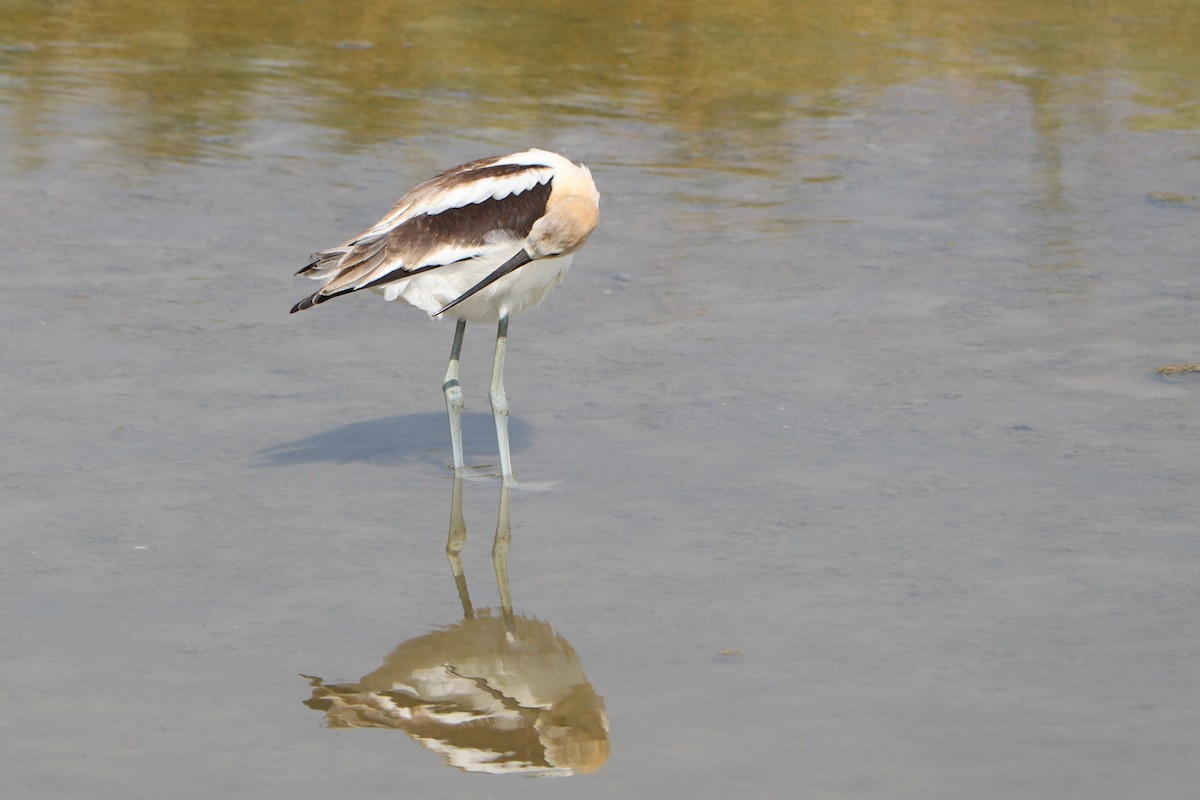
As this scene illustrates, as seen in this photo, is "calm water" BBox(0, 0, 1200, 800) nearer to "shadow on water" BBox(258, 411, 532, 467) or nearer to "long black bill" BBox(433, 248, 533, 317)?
"shadow on water" BBox(258, 411, 532, 467)

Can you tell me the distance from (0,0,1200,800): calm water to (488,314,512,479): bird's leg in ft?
0.33

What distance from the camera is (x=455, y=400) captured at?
6.68 metres

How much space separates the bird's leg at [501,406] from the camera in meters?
6.43

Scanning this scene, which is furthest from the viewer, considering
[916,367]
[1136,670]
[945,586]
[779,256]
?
[779,256]

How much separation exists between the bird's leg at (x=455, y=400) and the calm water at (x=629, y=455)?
0.59ft

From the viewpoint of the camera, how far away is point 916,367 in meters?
7.62

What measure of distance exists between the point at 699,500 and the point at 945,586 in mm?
1034

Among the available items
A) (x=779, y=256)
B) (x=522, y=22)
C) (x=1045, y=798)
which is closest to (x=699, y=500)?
(x=1045, y=798)

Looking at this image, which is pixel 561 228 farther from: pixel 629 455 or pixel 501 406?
pixel 629 455

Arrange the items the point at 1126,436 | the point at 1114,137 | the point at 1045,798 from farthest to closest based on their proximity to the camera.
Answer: the point at 1114,137 < the point at 1126,436 < the point at 1045,798

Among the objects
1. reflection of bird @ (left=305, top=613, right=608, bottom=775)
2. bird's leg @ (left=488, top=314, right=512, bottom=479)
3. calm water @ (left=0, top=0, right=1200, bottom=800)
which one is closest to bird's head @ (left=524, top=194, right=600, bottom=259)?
bird's leg @ (left=488, top=314, right=512, bottom=479)

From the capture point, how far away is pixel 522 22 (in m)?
14.8

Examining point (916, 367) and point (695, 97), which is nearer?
point (916, 367)

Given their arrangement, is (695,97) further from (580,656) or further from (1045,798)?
(1045,798)
